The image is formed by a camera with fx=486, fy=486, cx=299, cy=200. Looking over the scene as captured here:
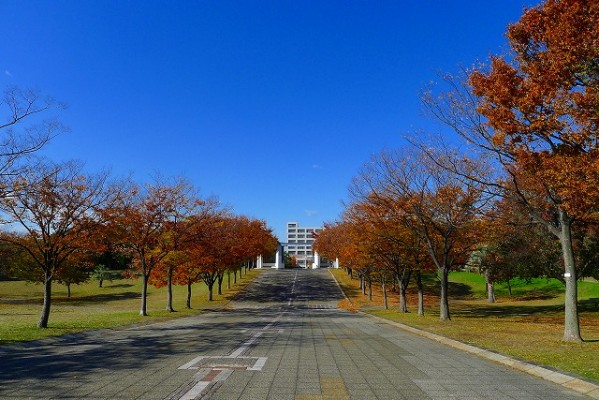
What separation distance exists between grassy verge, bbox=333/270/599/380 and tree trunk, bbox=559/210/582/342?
39 cm

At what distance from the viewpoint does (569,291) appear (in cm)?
1416

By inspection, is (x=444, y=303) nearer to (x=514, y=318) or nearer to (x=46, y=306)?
Result: (x=514, y=318)

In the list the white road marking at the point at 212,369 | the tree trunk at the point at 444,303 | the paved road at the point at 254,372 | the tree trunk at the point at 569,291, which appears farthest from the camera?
the tree trunk at the point at 444,303

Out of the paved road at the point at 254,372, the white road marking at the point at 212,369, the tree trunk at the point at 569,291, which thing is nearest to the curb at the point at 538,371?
the paved road at the point at 254,372

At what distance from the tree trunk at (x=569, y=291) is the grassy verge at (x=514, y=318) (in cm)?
39

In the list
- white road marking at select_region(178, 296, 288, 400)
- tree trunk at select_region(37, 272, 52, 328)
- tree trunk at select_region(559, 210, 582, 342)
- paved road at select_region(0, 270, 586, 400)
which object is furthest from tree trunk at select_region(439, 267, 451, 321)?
tree trunk at select_region(37, 272, 52, 328)

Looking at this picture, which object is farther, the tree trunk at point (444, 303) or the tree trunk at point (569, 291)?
the tree trunk at point (444, 303)

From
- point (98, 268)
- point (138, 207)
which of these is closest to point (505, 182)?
point (138, 207)

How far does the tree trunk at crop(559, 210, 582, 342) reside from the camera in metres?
13.8

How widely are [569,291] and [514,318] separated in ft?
58.0

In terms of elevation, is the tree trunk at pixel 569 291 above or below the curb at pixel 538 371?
above

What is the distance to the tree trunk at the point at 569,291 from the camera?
45.1ft

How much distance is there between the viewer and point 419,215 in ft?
78.1

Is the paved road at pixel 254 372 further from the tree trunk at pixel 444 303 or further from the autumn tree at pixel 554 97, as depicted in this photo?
the tree trunk at pixel 444 303
